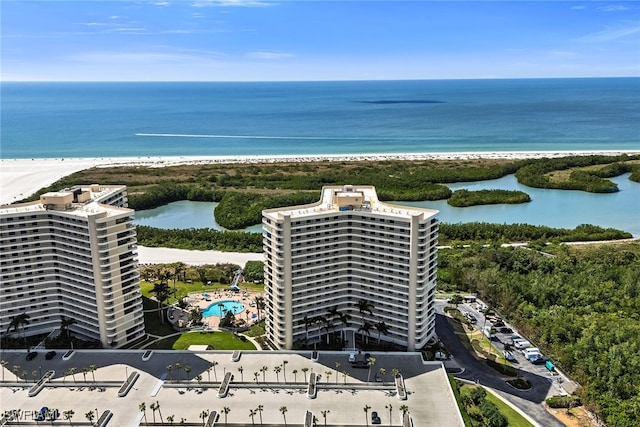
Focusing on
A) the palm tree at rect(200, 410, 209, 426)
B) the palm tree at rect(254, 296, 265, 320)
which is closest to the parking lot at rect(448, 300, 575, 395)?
the palm tree at rect(254, 296, 265, 320)

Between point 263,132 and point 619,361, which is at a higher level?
point 263,132

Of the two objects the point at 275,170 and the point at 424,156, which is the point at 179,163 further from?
the point at 424,156

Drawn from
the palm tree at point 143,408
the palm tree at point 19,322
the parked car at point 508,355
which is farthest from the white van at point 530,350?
the palm tree at point 19,322

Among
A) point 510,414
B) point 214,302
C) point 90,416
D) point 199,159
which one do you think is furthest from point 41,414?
point 199,159

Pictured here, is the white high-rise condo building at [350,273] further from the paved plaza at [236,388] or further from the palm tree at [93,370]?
the palm tree at [93,370]

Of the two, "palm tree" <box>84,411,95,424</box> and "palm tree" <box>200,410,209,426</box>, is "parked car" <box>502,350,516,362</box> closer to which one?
"palm tree" <box>200,410,209,426</box>

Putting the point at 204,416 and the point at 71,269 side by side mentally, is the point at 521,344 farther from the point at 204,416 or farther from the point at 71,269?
the point at 71,269

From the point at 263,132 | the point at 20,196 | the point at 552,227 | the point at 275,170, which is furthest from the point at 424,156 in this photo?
the point at 20,196
